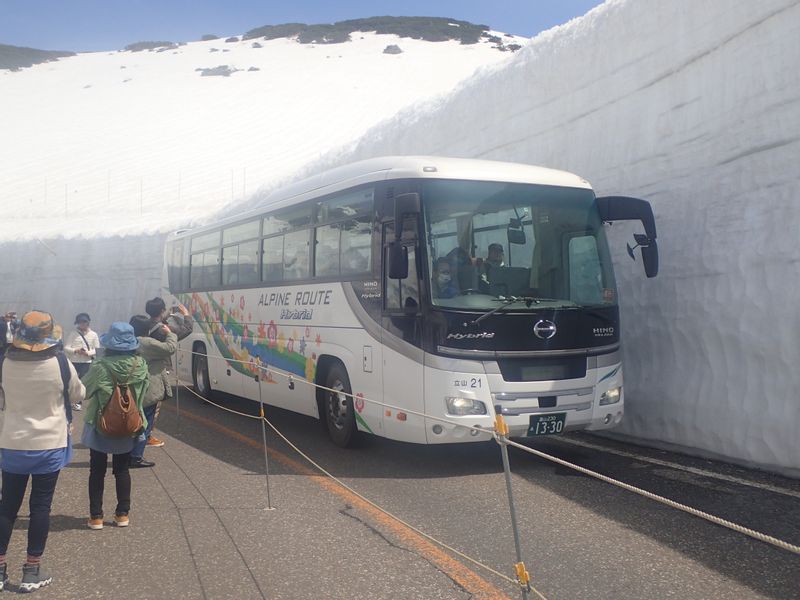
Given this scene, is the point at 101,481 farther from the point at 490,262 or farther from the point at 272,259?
the point at 272,259

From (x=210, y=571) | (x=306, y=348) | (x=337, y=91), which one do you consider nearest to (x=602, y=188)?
(x=306, y=348)

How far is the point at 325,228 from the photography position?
8.48 m

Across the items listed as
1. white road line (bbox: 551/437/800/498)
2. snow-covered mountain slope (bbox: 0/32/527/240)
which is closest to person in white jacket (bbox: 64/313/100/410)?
white road line (bbox: 551/437/800/498)

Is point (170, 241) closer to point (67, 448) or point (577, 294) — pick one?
point (577, 294)

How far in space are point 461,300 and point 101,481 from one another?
10.7 ft

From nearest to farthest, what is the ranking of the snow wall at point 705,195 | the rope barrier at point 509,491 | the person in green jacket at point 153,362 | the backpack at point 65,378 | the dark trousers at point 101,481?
the rope barrier at point 509,491 < the backpack at point 65,378 < the dark trousers at point 101,481 < the snow wall at point 705,195 < the person in green jacket at point 153,362

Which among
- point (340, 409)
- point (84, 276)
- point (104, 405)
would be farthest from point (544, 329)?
point (84, 276)

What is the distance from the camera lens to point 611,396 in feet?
23.9

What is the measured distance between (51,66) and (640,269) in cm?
8621

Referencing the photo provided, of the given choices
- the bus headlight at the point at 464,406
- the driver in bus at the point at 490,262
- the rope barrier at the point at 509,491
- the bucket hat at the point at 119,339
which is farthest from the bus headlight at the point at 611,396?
the bucket hat at the point at 119,339

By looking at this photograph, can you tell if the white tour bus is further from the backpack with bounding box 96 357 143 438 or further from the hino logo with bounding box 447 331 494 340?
the backpack with bounding box 96 357 143 438

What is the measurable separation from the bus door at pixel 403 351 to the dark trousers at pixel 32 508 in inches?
124

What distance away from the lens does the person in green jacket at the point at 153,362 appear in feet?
24.2

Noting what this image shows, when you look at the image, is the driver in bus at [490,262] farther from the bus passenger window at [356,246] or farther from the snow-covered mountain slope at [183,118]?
the snow-covered mountain slope at [183,118]
